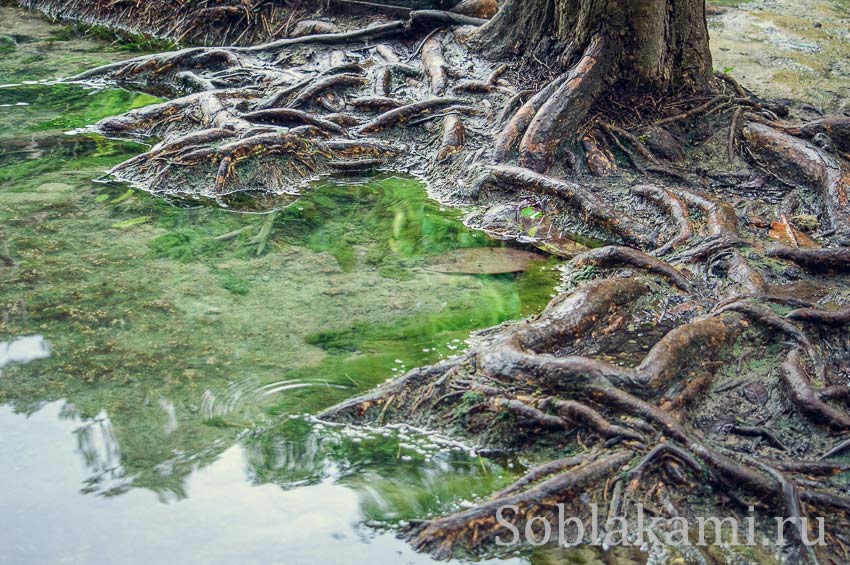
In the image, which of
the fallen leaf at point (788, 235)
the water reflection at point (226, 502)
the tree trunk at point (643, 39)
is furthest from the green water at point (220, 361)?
the tree trunk at point (643, 39)

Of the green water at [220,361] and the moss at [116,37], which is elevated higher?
the moss at [116,37]

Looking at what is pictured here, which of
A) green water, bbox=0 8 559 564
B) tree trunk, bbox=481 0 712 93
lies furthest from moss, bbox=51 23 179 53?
tree trunk, bbox=481 0 712 93

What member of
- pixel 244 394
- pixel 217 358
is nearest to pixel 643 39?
pixel 217 358

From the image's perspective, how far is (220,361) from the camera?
4.82m

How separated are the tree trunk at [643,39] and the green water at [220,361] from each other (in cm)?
185

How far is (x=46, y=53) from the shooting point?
35.6ft

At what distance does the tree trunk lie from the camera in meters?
7.16

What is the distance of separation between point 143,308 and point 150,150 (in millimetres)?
2718

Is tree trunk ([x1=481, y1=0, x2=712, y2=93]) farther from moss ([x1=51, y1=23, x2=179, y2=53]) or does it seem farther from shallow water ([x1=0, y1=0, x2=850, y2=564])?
moss ([x1=51, y1=23, x2=179, y2=53])

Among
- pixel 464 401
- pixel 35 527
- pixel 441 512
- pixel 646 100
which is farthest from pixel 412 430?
pixel 646 100

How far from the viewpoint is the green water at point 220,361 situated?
372cm

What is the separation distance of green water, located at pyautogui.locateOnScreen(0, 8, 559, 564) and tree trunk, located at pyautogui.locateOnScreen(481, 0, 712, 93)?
1.85 meters

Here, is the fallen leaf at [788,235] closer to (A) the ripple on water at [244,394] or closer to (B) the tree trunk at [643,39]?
(B) the tree trunk at [643,39]

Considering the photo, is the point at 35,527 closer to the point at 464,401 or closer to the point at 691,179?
the point at 464,401
